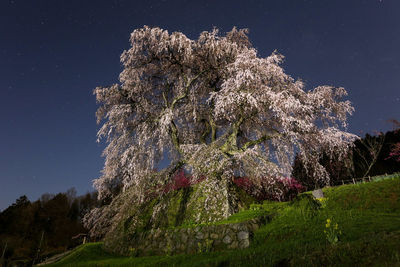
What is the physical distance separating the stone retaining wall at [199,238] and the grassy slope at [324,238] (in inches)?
15.4

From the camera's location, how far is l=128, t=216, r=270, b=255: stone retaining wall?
790cm

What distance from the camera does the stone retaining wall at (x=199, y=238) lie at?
25.9 feet

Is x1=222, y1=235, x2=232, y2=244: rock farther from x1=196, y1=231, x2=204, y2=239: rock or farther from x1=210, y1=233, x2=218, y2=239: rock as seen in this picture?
x1=196, y1=231, x2=204, y2=239: rock

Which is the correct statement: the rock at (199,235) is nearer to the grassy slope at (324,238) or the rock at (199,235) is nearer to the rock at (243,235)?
the grassy slope at (324,238)

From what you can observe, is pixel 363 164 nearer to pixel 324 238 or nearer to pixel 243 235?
pixel 243 235

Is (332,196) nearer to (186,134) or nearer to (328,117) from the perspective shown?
(328,117)

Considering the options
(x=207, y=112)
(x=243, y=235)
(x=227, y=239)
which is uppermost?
(x=207, y=112)

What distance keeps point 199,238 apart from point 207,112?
8.18m

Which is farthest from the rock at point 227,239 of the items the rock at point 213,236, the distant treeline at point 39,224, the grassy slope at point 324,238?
the distant treeline at point 39,224

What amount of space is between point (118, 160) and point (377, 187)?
13.1m

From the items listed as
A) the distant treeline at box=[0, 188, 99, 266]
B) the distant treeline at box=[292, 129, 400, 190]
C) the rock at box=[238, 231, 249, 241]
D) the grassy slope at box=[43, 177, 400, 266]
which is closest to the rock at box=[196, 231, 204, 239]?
the grassy slope at box=[43, 177, 400, 266]

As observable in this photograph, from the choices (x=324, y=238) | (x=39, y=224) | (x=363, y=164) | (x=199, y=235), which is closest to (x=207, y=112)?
(x=199, y=235)

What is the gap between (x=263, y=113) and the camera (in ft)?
42.1

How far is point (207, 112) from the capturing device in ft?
50.0
